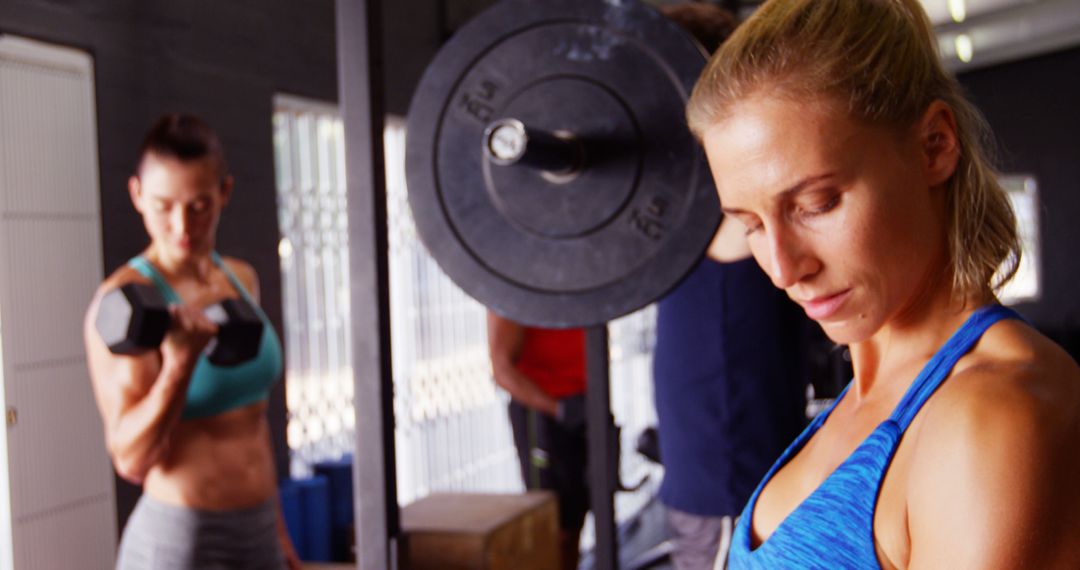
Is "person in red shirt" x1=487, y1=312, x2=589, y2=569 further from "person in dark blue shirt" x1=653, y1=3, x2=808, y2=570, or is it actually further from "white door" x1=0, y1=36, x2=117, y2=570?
"person in dark blue shirt" x1=653, y1=3, x2=808, y2=570

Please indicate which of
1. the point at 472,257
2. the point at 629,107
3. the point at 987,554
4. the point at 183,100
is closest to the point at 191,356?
the point at 472,257

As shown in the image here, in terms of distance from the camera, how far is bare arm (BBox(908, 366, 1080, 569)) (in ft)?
1.86

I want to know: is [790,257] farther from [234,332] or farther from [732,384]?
[234,332]

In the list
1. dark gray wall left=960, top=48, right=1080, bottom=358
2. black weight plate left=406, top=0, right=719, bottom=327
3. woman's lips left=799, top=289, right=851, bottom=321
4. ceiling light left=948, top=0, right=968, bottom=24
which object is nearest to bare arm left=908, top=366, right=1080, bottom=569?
woman's lips left=799, top=289, right=851, bottom=321

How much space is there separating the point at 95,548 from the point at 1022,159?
24.1 ft

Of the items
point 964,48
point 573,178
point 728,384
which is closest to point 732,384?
point 728,384

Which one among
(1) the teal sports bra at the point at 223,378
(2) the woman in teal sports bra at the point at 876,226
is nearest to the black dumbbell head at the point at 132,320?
(1) the teal sports bra at the point at 223,378

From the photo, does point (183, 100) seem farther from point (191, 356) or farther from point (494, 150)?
point (494, 150)

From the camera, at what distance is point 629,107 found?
1.30 meters

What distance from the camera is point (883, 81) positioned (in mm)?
709

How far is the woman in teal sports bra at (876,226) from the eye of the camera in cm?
66

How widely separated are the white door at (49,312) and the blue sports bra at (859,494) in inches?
76.9

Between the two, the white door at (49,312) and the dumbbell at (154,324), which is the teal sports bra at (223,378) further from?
the white door at (49,312)

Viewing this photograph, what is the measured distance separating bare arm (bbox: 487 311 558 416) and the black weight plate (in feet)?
4.96
